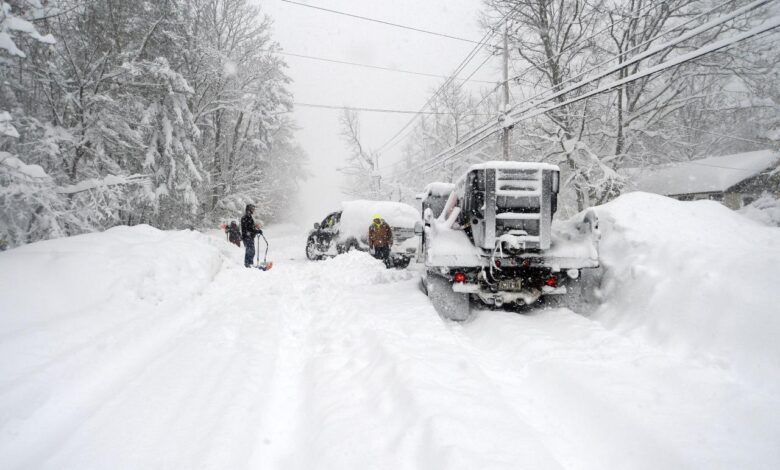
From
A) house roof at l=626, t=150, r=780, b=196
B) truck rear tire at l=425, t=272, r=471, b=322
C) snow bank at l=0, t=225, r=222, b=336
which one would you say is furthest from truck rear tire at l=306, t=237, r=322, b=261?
house roof at l=626, t=150, r=780, b=196

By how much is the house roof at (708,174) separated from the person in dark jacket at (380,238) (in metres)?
26.4

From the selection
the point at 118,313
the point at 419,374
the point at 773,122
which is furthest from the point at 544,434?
the point at 773,122

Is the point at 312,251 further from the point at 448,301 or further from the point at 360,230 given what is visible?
the point at 448,301

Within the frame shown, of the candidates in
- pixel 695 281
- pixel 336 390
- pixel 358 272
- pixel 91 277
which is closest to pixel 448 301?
pixel 336 390

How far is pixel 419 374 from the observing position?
9.95 feet

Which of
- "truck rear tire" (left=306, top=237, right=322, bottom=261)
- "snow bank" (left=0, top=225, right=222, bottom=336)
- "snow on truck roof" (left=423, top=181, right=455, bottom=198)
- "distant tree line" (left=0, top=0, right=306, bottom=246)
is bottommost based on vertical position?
"truck rear tire" (left=306, top=237, right=322, bottom=261)

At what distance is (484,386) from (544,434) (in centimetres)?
55

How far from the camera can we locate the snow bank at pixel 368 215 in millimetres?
11148

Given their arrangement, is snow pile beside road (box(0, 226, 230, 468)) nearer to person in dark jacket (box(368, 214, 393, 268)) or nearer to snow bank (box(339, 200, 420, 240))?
person in dark jacket (box(368, 214, 393, 268))

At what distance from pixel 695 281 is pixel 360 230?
29.7ft

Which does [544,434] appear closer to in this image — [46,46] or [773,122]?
[46,46]

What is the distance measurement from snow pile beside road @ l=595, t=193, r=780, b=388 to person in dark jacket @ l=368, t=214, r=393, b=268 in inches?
211

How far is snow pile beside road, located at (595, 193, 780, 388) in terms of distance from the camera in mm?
3193

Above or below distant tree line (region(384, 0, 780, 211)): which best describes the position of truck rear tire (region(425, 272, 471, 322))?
below
